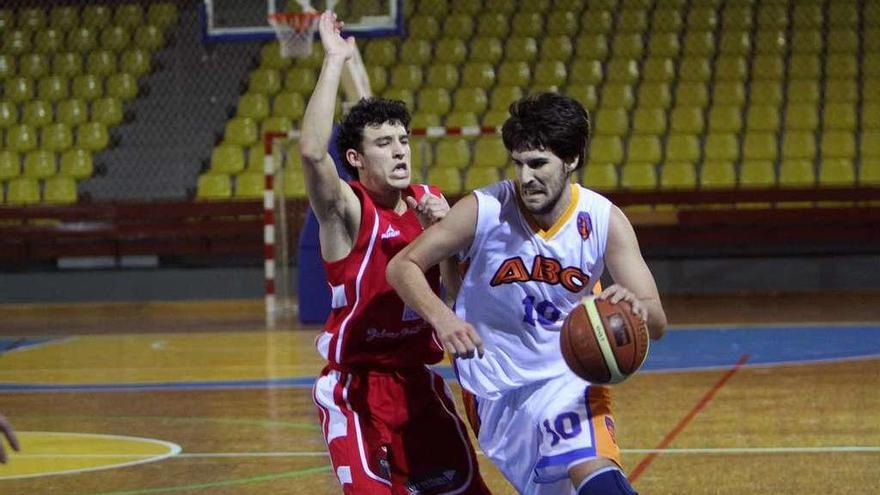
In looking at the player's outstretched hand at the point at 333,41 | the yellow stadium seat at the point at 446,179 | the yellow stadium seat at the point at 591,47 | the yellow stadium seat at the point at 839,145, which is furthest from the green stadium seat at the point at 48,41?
the player's outstretched hand at the point at 333,41

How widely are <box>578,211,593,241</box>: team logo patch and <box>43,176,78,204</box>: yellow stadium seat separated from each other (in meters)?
12.5

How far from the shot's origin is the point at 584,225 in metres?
3.82

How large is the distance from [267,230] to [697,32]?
5.70 meters

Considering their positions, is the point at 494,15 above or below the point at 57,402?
above

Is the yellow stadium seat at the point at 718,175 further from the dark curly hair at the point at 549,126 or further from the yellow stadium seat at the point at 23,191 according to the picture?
the dark curly hair at the point at 549,126

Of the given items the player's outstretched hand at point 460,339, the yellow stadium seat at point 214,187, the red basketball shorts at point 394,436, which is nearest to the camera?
the player's outstretched hand at point 460,339

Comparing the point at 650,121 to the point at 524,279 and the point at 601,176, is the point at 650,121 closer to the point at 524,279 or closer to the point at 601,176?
A: the point at 601,176

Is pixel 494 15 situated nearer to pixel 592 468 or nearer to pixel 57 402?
pixel 57 402

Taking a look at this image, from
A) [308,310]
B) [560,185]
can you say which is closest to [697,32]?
[308,310]

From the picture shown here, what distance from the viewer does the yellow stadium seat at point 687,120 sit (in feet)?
48.8

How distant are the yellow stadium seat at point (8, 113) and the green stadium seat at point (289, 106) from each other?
10.4ft

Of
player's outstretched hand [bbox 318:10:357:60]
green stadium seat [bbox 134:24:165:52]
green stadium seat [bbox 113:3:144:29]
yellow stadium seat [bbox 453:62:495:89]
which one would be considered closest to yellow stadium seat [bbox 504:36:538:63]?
yellow stadium seat [bbox 453:62:495:89]

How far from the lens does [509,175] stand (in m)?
14.5

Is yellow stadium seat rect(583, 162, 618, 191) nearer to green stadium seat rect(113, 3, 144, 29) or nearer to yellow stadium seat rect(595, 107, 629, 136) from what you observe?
yellow stadium seat rect(595, 107, 629, 136)
